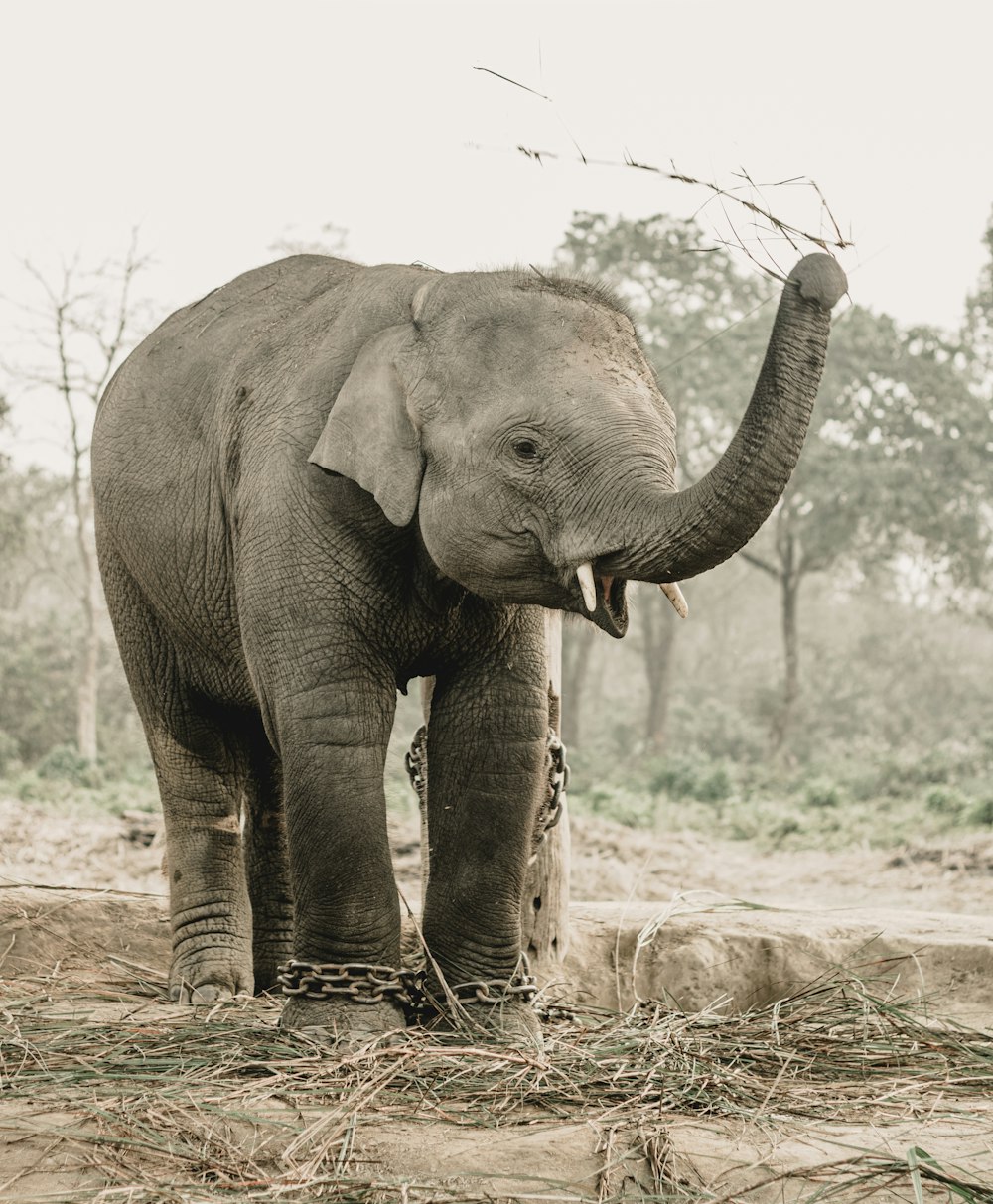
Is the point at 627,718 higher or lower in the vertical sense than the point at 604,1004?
higher

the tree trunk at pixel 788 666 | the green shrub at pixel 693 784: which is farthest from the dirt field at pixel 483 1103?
the tree trunk at pixel 788 666

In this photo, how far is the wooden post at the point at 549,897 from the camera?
6441 millimetres

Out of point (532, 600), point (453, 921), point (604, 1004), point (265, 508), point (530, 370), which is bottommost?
point (604, 1004)

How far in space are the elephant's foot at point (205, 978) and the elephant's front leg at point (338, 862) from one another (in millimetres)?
1173

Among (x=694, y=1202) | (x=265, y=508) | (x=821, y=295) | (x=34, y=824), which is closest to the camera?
(x=694, y=1202)

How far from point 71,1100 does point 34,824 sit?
10.0 m

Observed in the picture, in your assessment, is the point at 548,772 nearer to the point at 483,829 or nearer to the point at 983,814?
the point at 483,829

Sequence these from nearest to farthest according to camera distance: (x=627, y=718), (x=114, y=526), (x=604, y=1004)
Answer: (x=114, y=526)
(x=604, y=1004)
(x=627, y=718)

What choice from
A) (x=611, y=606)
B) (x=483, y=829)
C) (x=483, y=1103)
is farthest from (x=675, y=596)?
(x=483, y=1103)

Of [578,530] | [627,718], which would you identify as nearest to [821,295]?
[578,530]

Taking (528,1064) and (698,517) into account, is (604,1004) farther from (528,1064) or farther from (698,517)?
(698,517)

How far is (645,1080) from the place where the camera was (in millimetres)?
4289

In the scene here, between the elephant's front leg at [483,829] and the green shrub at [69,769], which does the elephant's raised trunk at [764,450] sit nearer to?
the elephant's front leg at [483,829]

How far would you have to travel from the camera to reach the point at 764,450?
151 inches
